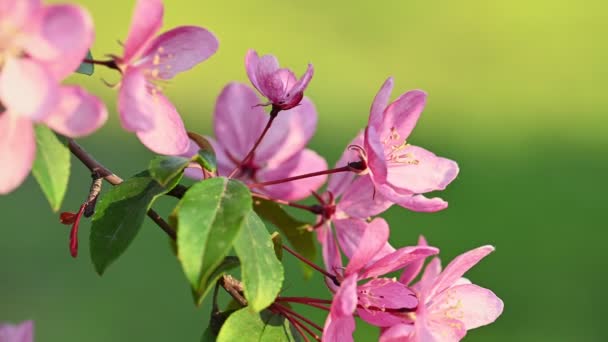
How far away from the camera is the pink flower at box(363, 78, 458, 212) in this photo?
0.68 metres

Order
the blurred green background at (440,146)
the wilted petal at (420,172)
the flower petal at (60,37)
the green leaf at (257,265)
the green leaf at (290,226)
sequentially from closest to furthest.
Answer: the flower petal at (60,37) < the green leaf at (257,265) < the wilted petal at (420,172) < the green leaf at (290,226) < the blurred green background at (440,146)

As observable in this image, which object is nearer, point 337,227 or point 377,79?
point 337,227

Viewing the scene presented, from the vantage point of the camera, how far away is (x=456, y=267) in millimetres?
708

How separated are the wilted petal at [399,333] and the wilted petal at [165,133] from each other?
0.20 m

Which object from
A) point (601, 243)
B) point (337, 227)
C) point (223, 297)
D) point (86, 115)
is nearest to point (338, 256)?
point (337, 227)

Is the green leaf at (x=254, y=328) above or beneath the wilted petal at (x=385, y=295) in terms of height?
beneath

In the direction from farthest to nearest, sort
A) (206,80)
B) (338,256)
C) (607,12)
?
(607,12) → (206,80) → (338,256)

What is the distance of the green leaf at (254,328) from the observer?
67 centimetres

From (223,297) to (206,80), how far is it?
2.13m

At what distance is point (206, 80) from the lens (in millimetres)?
5016

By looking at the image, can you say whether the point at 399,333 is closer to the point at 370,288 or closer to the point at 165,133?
the point at 370,288

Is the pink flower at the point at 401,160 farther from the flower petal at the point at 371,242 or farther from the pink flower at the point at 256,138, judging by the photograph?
the pink flower at the point at 256,138

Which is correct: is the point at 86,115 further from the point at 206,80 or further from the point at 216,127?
the point at 206,80

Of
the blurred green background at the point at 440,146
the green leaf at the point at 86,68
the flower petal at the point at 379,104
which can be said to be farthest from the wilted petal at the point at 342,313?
the blurred green background at the point at 440,146
